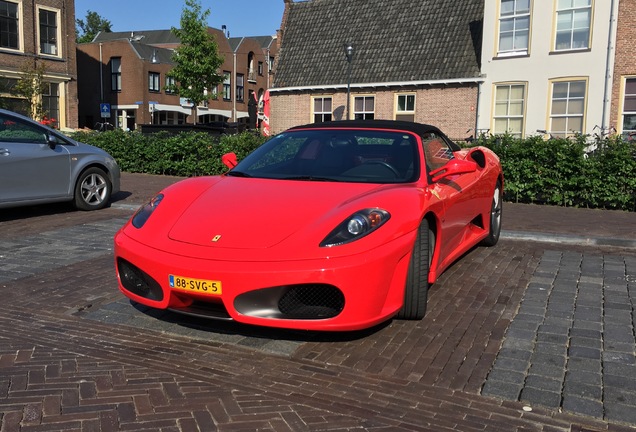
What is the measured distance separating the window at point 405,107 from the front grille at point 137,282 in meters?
20.1

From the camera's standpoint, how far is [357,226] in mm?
3357

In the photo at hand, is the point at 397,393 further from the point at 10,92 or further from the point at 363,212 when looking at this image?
the point at 10,92

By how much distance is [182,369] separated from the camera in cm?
318

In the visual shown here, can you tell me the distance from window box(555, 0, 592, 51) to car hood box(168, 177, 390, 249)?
61.0 feet

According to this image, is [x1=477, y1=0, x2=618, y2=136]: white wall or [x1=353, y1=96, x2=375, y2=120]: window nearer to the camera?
[x1=477, y1=0, x2=618, y2=136]: white wall

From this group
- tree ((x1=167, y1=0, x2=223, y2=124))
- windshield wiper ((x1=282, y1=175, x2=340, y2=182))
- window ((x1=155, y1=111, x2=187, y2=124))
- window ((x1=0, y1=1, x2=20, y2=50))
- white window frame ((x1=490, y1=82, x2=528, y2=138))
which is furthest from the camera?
window ((x1=155, y1=111, x2=187, y2=124))

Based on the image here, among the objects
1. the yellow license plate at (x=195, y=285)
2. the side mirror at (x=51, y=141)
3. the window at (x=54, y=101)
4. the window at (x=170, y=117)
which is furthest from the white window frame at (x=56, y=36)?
the yellow license plate at (x=195, y=285)

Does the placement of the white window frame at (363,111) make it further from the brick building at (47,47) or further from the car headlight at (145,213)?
the car headlight at (145,213)

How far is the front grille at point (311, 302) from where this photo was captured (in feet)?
10.5

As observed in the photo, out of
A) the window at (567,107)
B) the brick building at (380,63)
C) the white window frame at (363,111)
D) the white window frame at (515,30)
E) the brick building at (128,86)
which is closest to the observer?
the window at (567,107)

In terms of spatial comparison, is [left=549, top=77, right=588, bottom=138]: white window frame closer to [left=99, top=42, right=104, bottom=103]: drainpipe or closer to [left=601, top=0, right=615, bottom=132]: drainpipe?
[left=601, top=0, right=615, bottom=132]: drainpipe

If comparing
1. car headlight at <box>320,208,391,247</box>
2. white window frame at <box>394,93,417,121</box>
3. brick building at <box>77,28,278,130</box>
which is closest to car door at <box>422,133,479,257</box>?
car headlight at <box>320,208,391,247</box>

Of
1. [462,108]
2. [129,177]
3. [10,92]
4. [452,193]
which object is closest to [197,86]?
[10,92]

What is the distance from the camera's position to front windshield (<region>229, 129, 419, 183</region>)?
4234 millimetres
